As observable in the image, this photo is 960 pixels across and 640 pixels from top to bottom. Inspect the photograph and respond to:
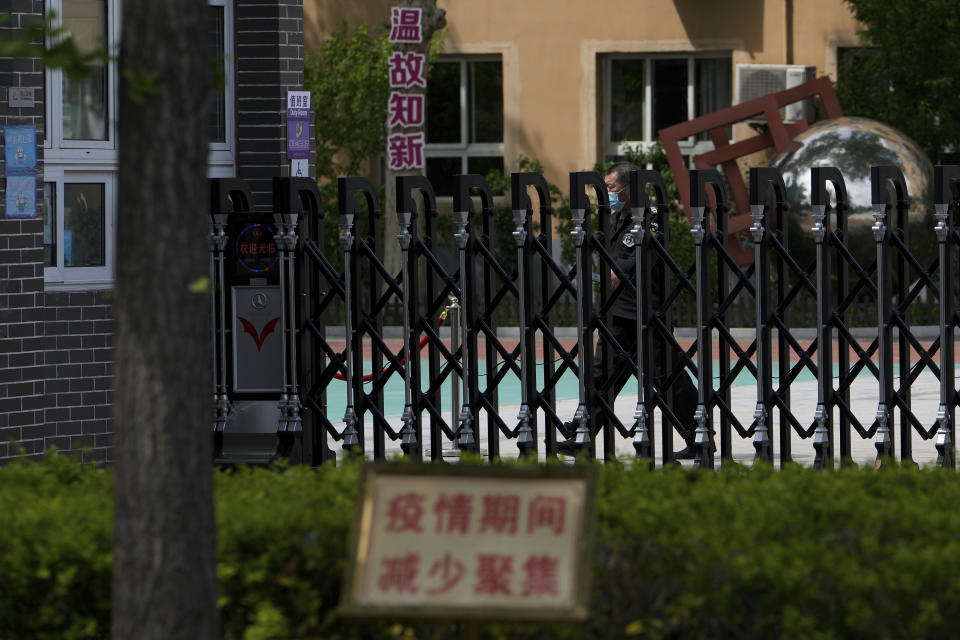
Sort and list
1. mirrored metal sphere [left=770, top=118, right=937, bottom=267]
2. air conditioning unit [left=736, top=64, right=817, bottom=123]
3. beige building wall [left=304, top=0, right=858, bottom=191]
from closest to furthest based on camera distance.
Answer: mirrored metal sphere [left=770, top=118, right=937, bottom=267]
air conditioning unit [left=736, top=64, right=817, bottom=123]
beige building wall [left=304, top=0, right=858, bottom=191]

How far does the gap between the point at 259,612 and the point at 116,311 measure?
2.96ft

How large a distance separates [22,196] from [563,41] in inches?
821

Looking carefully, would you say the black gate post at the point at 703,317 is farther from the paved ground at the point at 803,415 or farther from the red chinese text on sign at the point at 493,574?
the red chinese text on sign at the point at 493,574

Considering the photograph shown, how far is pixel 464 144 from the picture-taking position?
3081cm

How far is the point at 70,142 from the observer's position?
10469 millimetres

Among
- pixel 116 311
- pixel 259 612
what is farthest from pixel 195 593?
pixel 116 311

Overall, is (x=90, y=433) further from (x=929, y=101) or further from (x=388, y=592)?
(x=929, y=101)

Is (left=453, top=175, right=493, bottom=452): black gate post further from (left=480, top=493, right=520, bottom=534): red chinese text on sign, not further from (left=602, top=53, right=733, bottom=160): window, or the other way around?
(left=602, top=53, right=733, bottom=160): window

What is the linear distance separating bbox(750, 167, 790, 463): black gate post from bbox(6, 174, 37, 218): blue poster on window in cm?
368

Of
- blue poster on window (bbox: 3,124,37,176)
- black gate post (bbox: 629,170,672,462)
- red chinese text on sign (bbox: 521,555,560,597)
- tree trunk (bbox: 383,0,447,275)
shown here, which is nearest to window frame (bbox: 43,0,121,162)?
blue poster on window (bbox: 3,124,37,176)

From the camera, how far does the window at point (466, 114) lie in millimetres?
30812

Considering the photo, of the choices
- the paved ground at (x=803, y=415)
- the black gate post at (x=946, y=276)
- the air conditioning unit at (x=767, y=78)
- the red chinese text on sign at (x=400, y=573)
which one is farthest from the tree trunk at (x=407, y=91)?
the red chinese text on sign at (x=400, y=573)

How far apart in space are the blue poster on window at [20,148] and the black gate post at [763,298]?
369 centimetres

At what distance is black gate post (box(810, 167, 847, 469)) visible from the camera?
32.8 ft
